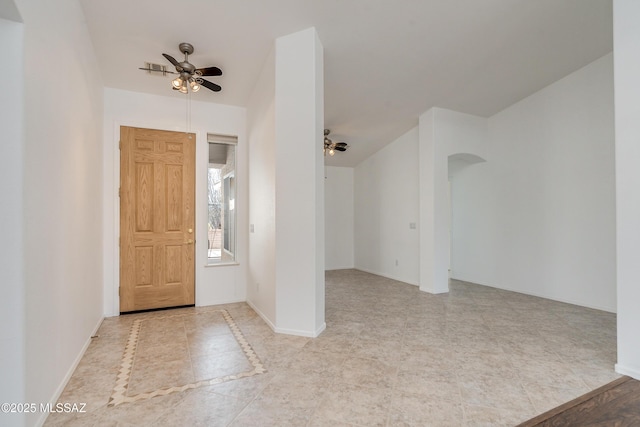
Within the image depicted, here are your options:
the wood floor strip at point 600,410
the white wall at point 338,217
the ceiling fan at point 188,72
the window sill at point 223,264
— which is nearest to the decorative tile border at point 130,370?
the window sill at point 223,264

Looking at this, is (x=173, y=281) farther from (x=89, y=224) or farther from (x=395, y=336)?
(x=395, y=336)

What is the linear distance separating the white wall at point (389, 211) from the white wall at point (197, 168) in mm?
3272

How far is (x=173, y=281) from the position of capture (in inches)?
167

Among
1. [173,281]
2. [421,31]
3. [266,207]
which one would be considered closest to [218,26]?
[266,207]

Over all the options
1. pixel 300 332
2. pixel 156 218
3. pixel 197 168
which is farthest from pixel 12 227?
pixel 197 168

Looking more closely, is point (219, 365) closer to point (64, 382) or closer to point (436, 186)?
point (64, 382)

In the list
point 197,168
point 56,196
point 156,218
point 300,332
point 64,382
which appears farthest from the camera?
point 197,168

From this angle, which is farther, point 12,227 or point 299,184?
point 299,184

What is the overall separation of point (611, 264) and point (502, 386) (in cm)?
325

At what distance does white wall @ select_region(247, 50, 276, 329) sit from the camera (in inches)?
135

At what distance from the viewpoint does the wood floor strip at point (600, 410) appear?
1782 mm

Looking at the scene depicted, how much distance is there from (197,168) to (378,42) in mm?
2990

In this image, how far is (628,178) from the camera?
7.80ft

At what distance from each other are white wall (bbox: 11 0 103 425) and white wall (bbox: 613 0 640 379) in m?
4.11
